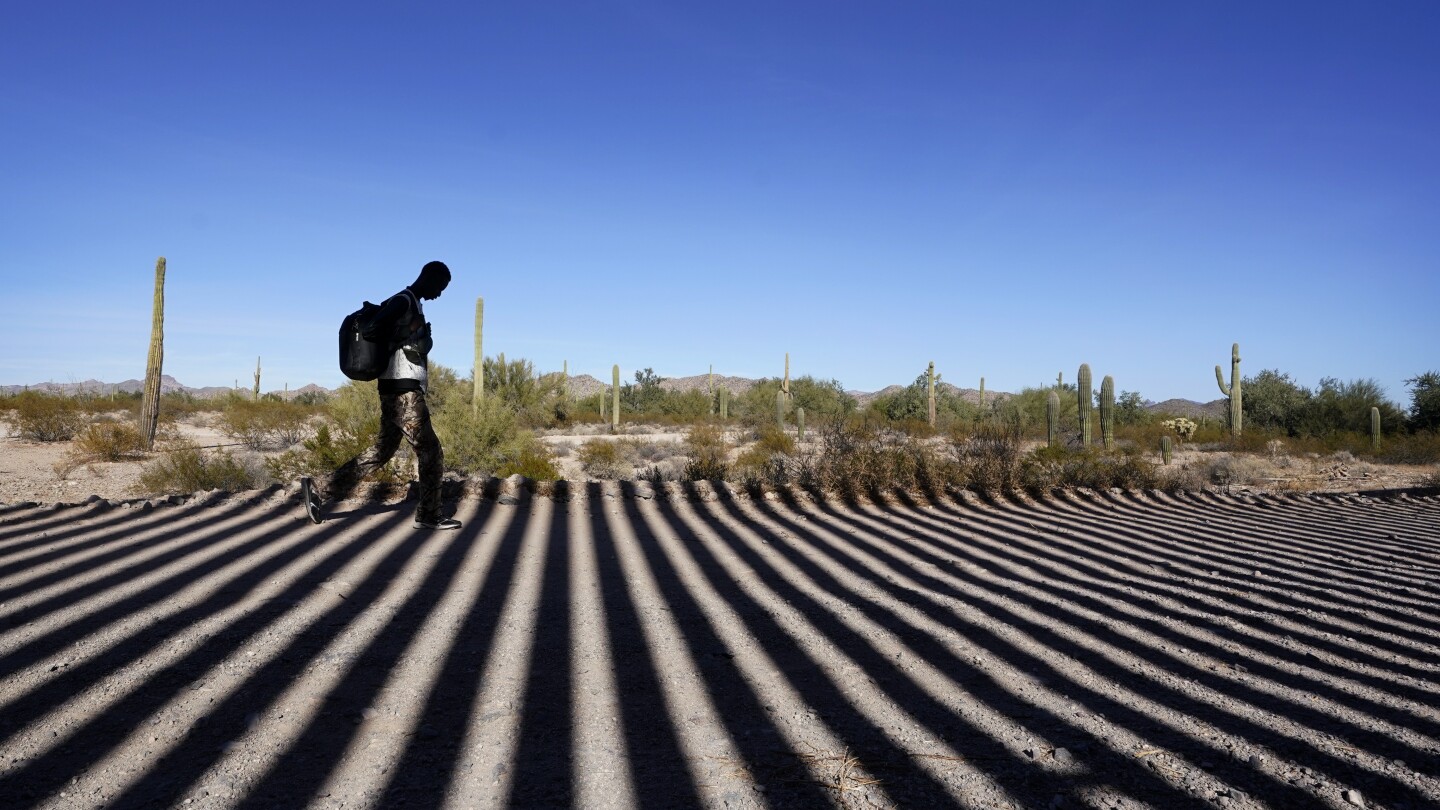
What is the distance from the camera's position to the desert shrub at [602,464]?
44.9 feet

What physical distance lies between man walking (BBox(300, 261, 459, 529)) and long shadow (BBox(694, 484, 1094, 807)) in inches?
95.7

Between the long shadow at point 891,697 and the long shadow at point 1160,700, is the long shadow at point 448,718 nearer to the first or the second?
the long shadow at point 891,697

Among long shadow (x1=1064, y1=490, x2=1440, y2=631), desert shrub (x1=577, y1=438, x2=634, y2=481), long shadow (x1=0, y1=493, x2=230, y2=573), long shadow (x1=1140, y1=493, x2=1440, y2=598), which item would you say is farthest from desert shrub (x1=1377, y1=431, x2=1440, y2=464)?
long shadow (x1=0, y1=493, x2=230, y2=573)

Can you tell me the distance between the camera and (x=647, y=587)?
451 centimetres

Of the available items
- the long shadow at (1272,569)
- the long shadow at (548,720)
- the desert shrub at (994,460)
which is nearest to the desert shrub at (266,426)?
the desert shrub at (994,460)

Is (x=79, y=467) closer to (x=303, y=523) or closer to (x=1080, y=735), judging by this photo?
(x=303, y=523)

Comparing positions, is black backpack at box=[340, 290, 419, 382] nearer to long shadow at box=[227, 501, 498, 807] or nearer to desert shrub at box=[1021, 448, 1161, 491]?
long shadow at box=[227, 501, 498, 807]

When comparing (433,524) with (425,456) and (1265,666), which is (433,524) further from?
(1265,666)

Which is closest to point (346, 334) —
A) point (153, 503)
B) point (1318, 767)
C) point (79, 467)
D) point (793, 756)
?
point (153, 503)

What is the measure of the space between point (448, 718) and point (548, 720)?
1.01 ft

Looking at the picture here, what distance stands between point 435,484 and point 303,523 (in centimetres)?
105

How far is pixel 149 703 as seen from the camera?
2596 mm

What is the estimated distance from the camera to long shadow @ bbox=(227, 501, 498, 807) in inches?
83.7

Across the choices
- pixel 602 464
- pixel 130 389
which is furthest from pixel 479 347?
pixel 130 389
